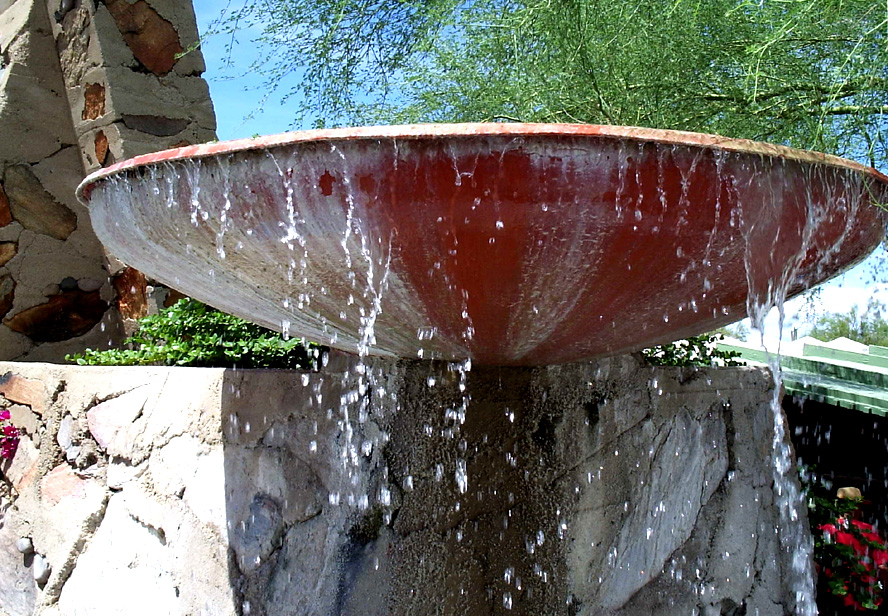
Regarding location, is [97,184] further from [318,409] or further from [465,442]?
[465,442]

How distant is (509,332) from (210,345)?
1485mm

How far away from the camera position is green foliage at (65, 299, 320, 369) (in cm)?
Result: 248

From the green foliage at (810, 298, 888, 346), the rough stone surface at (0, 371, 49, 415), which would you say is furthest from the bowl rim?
the green foliage at (810, 298, 888, 346)

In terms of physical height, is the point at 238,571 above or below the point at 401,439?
below

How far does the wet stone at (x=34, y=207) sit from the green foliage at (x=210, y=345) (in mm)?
1010

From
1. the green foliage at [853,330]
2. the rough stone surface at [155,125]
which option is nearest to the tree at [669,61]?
the rough stone surface at [155,125]

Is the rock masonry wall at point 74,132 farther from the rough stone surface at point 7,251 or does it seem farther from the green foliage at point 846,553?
the green foliage at point 846,553

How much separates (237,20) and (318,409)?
2000 millimetres

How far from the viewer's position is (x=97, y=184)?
1.40 meters

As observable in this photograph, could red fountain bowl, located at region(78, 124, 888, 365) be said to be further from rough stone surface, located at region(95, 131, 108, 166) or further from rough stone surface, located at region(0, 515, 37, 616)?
rough stone surface, located at region(95, 131, 108, 166)

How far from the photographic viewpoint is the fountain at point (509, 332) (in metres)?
1.07

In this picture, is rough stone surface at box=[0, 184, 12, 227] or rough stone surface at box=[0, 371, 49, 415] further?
rough stone surface at box=[0, 184, 12, 227]

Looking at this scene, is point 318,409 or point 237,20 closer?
point 318,409

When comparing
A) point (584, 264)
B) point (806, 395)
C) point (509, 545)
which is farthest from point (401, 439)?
point (806, 395)
